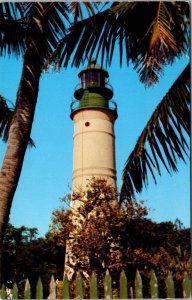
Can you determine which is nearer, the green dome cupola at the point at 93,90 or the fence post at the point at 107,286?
the fence post at the point at 107,286

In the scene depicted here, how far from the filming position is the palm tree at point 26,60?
17.7ft

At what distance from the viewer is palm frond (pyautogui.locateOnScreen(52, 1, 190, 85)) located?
15.9ft

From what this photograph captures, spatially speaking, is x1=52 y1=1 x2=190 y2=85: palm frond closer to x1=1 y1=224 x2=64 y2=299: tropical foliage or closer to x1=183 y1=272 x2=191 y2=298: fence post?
x1=183 y1=272 x2=191 y2=298: fence post

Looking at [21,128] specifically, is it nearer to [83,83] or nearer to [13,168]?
[13,168]

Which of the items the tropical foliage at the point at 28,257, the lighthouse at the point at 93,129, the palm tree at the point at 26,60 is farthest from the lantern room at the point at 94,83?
the palm tree at the point at 26,60

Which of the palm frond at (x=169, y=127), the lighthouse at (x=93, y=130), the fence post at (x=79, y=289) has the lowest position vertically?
the fence post at (x=79, y=289)

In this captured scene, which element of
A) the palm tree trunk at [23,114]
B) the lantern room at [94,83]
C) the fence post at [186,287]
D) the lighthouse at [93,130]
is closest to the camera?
the fence post at [186,287]

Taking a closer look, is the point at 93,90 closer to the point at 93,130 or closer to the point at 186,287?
the point at 93,130

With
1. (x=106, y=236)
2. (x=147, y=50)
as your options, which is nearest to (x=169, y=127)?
(x=147, y=50)

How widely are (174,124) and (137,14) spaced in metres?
1.42

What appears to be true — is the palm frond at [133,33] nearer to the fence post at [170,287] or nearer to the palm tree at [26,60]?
the palm tree at [26,60]

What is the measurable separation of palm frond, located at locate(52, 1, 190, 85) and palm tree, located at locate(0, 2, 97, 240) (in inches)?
9.3

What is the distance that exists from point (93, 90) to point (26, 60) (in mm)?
25315

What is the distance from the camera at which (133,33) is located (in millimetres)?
5668
